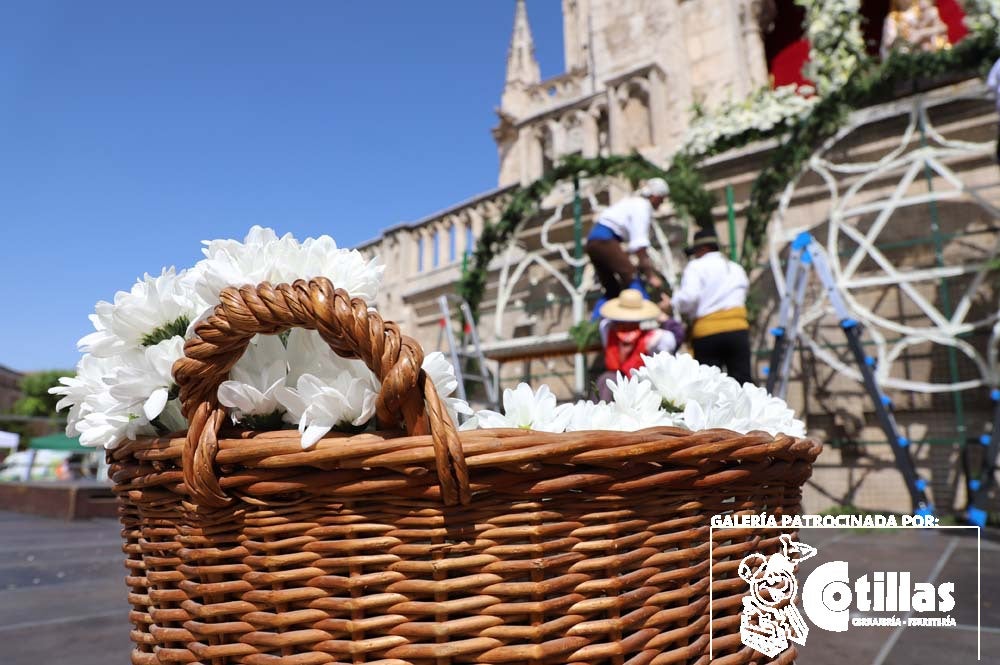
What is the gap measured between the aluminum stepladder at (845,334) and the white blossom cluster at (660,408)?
251 centimetres

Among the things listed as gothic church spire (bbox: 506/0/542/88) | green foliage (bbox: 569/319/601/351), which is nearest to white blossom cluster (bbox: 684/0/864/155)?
green foliage (bbox: 569/319/601/351)

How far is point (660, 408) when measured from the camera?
30.5 inches

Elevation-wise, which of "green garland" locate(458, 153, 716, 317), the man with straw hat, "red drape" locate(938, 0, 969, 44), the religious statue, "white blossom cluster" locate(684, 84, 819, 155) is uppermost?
"red drape" locate(938, 0, 969, 44)

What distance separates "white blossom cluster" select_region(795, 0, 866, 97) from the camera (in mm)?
4145

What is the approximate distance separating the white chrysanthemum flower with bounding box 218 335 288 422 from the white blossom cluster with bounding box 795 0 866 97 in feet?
15.1

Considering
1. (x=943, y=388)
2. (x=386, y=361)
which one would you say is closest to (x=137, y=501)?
(x=386, y=361)

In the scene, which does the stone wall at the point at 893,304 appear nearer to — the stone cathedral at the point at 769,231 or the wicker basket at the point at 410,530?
the stone cathedral at the point at 769,231

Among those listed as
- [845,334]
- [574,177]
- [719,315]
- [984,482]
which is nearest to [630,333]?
[719,315]

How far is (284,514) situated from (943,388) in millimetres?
3613

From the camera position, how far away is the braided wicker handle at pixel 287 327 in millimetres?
504

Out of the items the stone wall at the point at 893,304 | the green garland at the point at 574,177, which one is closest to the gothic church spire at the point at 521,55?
the green garland at the point at 574,177

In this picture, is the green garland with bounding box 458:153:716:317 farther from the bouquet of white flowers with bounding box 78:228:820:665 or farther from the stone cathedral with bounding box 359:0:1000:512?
the bouquet of white flowers with bounding box 78:228:820:665

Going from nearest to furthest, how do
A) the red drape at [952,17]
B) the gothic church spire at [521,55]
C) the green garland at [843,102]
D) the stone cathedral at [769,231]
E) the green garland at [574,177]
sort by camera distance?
the stone cathedral at [769,231] < the green garland at [843,102] < the green garland at [574,177] < the red drape at [952,17] < the gothic church spire at [521,55]

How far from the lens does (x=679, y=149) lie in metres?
4.51
